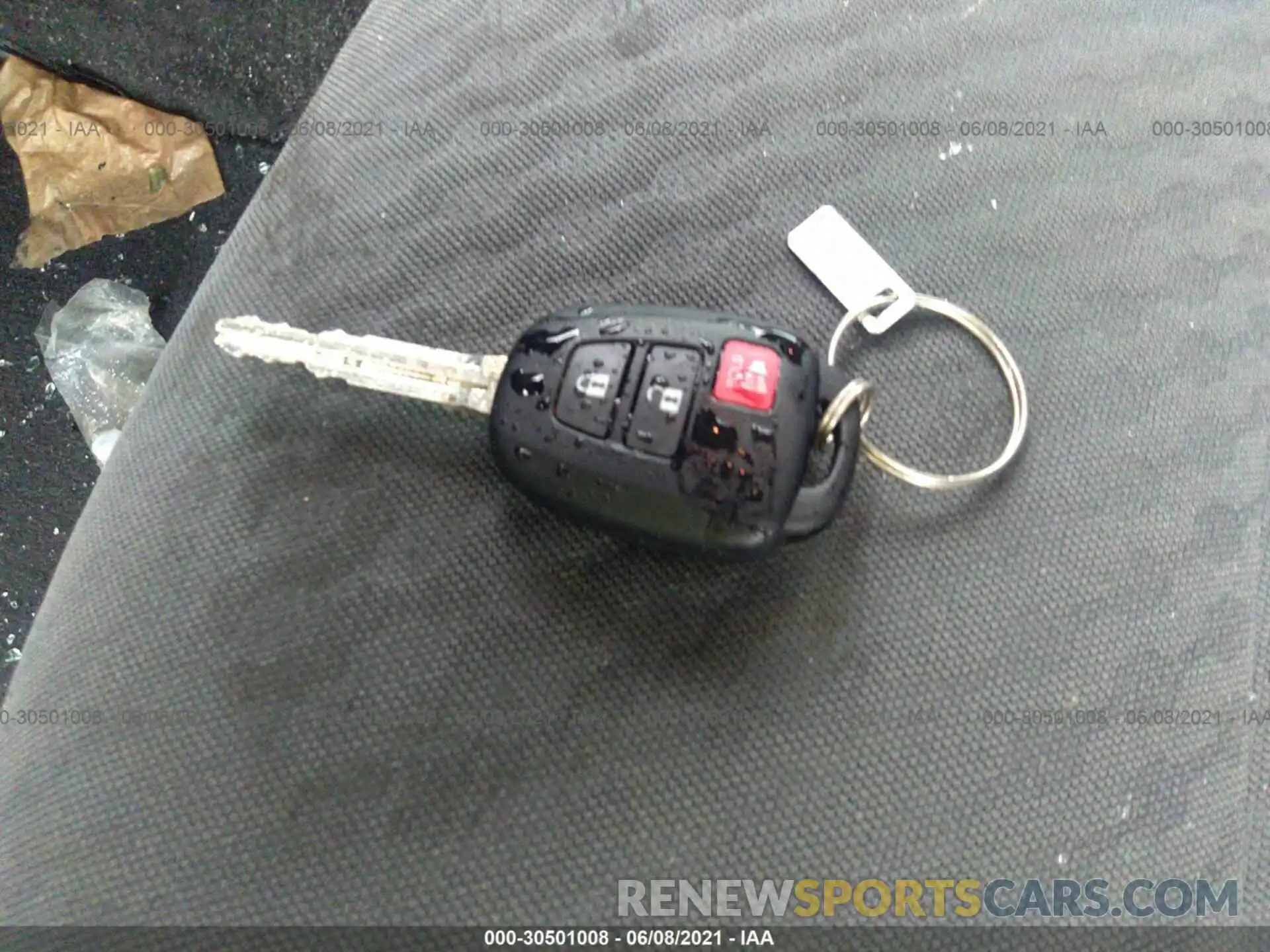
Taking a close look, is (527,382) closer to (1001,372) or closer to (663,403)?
(663,403)

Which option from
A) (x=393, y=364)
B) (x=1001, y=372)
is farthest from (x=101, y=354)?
(x=1001, y=372)

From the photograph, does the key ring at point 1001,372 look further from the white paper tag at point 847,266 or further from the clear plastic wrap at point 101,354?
the clear plastic wrap at point 101,354

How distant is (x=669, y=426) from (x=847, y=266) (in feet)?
0.65

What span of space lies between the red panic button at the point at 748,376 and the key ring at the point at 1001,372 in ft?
0.27

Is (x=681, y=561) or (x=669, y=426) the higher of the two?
(x=669, y=426)

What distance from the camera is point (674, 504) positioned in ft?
1.52

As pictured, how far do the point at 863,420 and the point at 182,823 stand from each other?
0.43 metres

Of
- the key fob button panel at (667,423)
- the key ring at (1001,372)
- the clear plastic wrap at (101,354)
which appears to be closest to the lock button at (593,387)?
the key fob button panel at (667,423)

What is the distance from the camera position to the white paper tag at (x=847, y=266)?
580 mm

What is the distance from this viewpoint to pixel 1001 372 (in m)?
0.58

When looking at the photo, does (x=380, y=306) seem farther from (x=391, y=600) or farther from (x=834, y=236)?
(x=834, y=236)

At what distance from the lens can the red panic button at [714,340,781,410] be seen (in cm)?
46

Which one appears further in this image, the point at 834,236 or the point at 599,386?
the point at 834,236

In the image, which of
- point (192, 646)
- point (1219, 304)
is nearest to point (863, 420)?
point (1219, 304)
